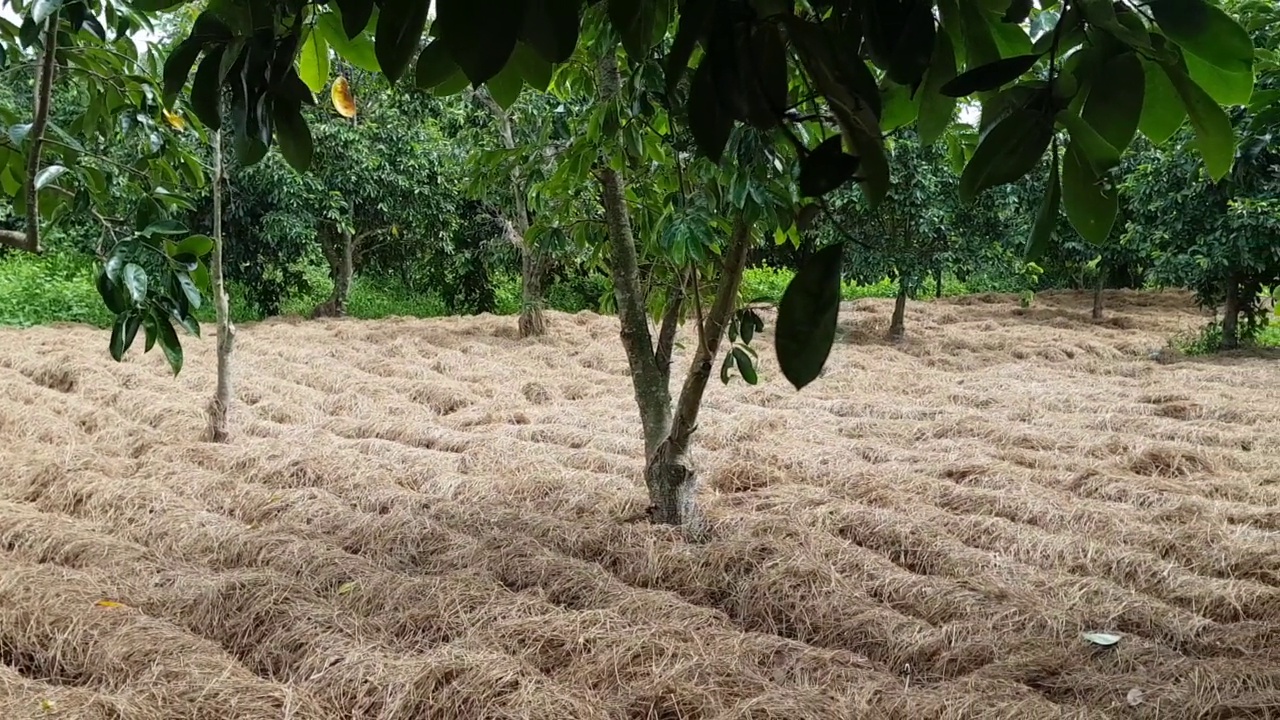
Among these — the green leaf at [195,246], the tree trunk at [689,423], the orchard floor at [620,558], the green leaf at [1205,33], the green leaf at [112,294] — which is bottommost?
the orchard floor at [620,558]

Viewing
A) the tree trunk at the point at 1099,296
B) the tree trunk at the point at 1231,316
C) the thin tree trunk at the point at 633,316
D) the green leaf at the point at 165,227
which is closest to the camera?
the green leaf at the point at 165,227

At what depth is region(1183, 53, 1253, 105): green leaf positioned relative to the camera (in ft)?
1.72

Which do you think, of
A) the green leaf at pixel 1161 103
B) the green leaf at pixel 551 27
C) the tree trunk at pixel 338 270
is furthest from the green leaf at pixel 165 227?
the tree trunk at pixel 338 270

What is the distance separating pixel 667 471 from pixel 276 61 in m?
2.35

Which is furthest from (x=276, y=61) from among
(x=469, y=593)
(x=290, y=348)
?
(x=290, y=348)

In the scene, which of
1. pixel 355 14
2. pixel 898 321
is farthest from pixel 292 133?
pixel 898 321

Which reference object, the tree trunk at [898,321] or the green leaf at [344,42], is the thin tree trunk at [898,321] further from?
the green leaf at [344,42]

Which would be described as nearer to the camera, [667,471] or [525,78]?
[525,78]

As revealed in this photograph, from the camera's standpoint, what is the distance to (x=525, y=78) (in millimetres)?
621

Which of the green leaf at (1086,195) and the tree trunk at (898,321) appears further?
the tree trunk at (898,321)

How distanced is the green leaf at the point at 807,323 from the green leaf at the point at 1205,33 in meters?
0.24

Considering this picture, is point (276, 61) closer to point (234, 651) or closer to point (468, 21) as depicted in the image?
point (468, 21)

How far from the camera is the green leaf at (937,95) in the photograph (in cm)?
55

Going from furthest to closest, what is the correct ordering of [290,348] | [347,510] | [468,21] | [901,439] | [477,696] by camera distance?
[290,348], [901,439], [347,510], [477,696], [468,21]
